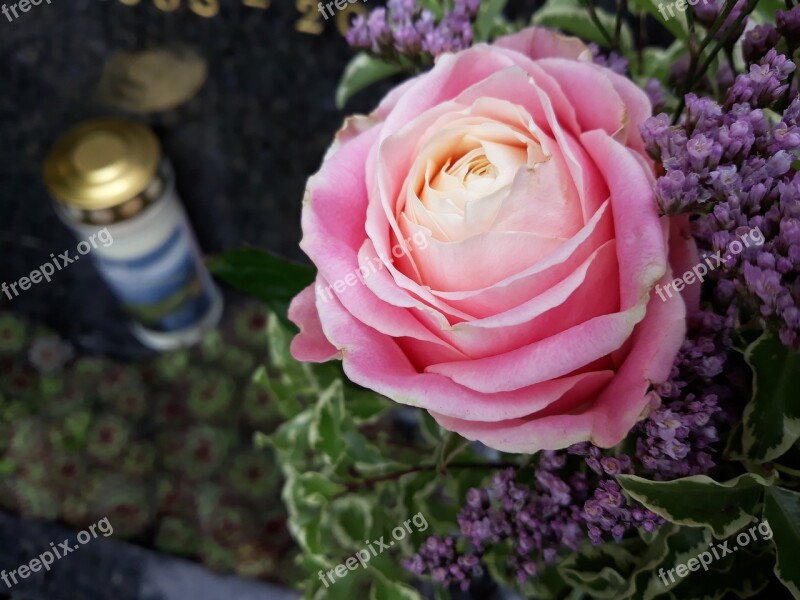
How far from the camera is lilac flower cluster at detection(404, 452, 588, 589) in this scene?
0.25 meters

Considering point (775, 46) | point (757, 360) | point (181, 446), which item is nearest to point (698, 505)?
point (757, 360)

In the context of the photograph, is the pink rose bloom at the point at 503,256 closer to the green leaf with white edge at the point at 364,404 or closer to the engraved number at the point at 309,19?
the green leaf with white edge at the point at 364,404

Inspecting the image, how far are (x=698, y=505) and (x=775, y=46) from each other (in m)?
0.15

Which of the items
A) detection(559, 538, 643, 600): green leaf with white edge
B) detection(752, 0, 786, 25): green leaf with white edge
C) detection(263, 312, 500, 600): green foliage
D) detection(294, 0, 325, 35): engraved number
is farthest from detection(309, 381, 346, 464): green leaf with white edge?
detection(294, 0, 325, 35): engraved number

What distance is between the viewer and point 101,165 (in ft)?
1.78

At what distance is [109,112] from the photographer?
0.64 m

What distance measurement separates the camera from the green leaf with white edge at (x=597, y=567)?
0.28 meters

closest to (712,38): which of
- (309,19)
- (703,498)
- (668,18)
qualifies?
(668,18)

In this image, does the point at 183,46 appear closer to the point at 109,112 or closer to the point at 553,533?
the point at 109,112

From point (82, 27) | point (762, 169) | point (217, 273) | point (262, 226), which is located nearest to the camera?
point (762, 169)

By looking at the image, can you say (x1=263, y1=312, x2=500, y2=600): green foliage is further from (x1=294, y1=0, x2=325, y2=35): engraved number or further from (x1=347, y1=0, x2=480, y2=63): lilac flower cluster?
(x1=294, y1=0, x2=325, y2=35): engraved number

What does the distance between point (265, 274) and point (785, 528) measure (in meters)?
0.22

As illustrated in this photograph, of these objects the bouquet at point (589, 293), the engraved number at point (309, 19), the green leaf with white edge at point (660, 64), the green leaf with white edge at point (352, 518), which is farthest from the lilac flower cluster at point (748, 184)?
the engraved number at point (309, 19)

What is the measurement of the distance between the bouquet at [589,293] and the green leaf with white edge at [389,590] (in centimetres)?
3
